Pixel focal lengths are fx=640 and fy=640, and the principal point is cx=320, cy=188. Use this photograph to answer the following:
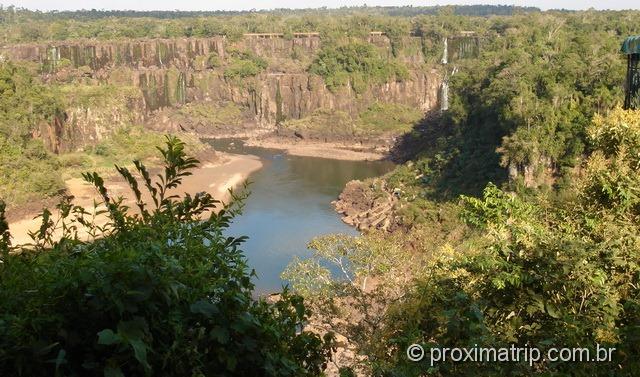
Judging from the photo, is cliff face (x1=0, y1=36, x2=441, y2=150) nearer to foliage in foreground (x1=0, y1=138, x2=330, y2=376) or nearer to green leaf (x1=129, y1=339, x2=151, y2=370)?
foliage in foreground (x1=0, y1=138, x2=330, y2=376)

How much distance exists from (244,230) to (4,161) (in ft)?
45.1

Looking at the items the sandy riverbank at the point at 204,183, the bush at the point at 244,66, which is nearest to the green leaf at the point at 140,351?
the sandy riverbank at the point at 204,183

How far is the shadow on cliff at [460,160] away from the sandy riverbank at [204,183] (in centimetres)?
1311

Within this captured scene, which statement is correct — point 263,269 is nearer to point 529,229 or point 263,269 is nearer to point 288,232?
point 288,232

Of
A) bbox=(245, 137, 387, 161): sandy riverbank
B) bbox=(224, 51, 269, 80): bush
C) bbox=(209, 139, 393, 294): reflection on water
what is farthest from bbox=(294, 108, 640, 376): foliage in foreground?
bbox=(224, 51, 269, 80): bush

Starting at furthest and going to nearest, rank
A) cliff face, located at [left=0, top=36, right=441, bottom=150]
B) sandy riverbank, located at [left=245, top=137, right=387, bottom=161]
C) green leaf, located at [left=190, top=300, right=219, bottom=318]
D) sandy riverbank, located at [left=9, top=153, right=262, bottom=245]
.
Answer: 1. cliff face, located at [left=0, top=36, right=441, bottom=150]
2. sandy riverbank, located at [left=245, top=137, right=387, bottom=161]
3. sandy riverbank, located at [left=9, top=153, right=262, bottom=245]
4. green leaf, located at [left=190, top=300, right=219, bottom=318]

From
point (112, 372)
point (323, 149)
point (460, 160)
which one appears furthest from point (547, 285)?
point (323, 149)

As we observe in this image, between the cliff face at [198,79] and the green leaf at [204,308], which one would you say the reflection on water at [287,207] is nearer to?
the cliff face at [198,79]

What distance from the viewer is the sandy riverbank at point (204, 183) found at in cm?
3356

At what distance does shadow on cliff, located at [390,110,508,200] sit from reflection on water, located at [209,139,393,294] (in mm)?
5699

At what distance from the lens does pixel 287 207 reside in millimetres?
38969

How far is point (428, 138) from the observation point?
49.9 metres

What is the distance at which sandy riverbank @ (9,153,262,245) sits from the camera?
33556mm

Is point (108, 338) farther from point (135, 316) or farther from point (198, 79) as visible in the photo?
point (198, 79)
